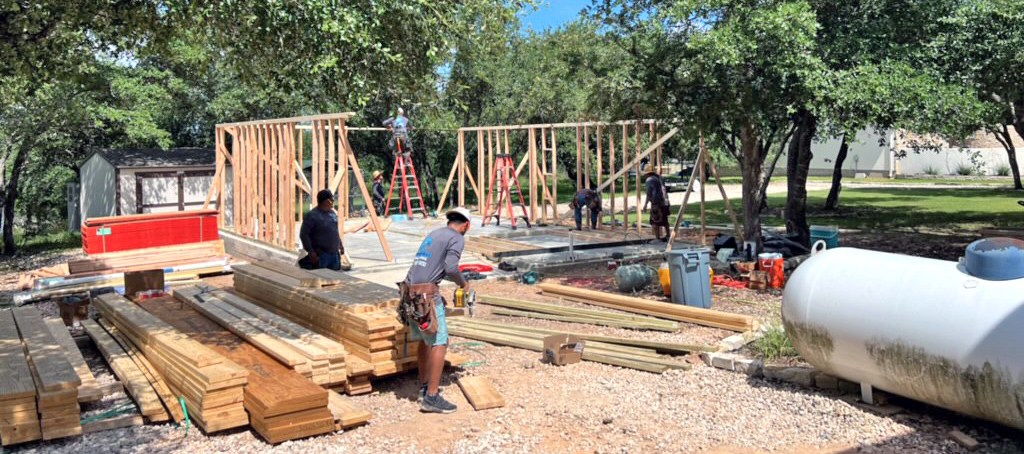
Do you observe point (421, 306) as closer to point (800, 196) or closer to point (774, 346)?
point (774, 346)

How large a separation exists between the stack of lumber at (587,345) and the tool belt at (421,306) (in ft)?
7.51

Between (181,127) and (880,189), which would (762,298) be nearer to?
(181,127)

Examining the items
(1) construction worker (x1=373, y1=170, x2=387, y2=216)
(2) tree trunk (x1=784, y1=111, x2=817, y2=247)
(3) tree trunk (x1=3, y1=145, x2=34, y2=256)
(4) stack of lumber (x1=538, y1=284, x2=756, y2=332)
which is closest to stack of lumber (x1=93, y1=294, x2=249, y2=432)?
(4) stack of lumber (x1=538, y1=284, x2=756, y2=332)

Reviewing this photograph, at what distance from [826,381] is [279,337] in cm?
489

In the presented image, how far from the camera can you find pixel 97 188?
23109 mm

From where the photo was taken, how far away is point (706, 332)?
958cm

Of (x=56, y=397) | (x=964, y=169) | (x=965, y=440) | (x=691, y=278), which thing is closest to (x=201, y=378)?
(x=56, y=397)

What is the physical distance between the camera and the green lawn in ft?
70.1

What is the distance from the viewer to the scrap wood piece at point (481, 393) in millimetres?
7012

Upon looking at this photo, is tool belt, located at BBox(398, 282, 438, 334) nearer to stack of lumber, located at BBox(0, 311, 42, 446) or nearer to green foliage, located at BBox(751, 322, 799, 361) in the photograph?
stack of lumber, located at BBox(0, 311, 42, 446)

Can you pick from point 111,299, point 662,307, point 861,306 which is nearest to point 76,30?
point 111,299

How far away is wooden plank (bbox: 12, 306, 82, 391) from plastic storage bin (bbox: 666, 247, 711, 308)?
6.94m

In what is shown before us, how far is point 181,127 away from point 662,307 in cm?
2458

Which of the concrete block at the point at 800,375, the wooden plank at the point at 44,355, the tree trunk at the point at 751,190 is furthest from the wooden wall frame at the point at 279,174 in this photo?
the concrete block at the point at 800,375
